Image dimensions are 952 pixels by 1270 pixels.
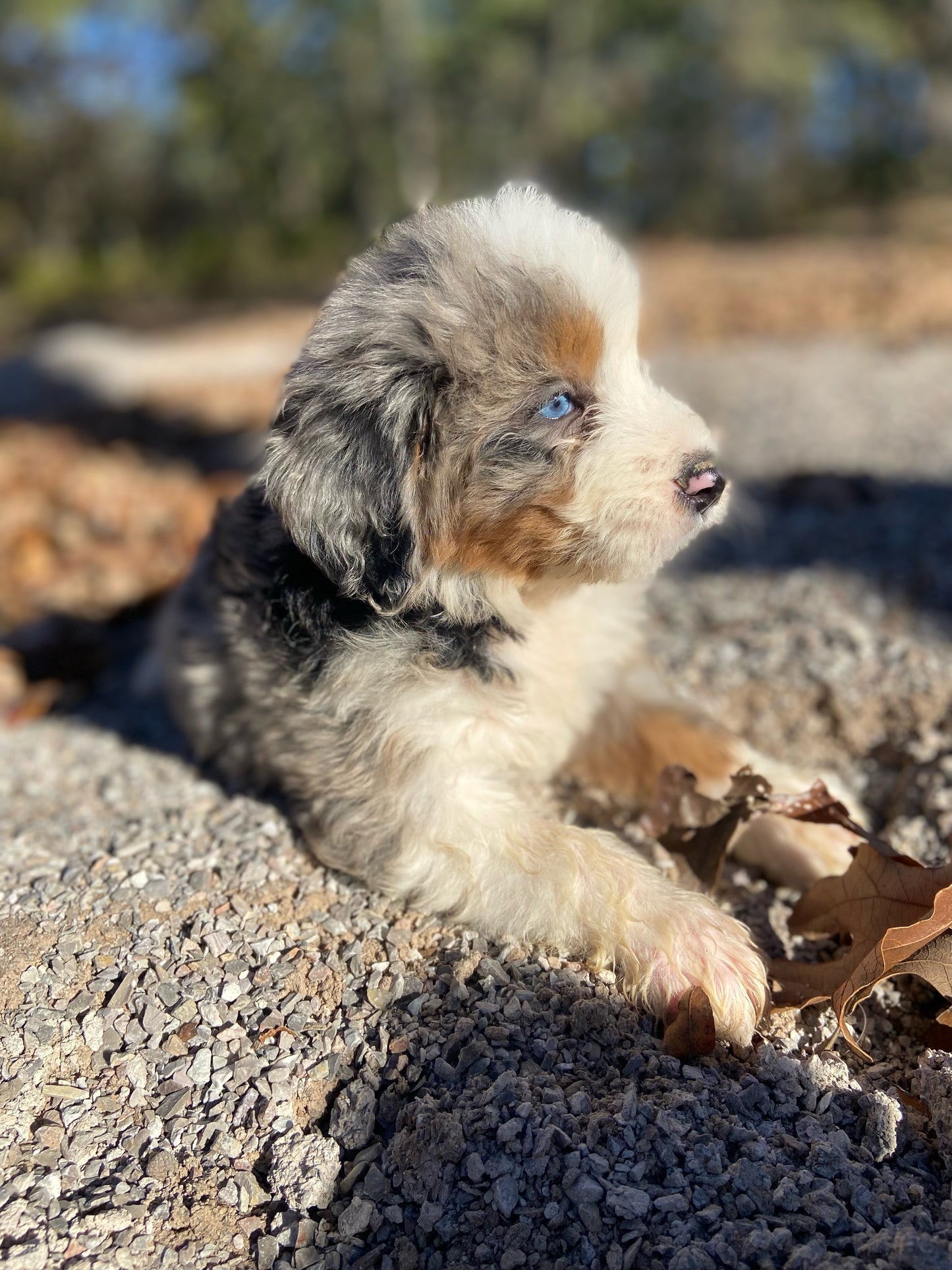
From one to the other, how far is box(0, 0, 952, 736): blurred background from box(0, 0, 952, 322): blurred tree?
0.41 feet

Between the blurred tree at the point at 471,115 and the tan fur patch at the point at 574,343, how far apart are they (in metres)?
23.7

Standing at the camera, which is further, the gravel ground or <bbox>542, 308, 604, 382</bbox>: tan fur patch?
<bbox>542, 308, 604, 382</bbox>: tan fur patch

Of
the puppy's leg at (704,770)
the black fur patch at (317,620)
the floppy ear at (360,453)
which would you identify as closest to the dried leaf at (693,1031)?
the puppy's leg at (704,770)

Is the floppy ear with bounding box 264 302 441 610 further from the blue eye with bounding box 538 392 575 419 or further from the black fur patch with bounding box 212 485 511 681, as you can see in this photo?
the blue eye with bounding box 538 392 575 419

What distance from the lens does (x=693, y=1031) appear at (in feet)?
9.04

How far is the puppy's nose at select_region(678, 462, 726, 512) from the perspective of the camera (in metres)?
2.94

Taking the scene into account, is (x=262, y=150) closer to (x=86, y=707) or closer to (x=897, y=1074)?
(x=86, y=707)

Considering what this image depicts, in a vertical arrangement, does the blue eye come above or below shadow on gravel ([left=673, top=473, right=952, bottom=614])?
above

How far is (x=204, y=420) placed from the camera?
11945 millimetres

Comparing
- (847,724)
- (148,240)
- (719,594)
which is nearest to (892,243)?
(719,594)

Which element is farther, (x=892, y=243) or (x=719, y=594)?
(x=892, y=243)

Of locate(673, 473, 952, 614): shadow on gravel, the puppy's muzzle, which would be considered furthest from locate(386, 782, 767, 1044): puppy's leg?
locate(673, 473, 952, 614): shadow on gravel

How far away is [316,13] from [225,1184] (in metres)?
30.4

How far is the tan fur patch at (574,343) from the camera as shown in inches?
115
